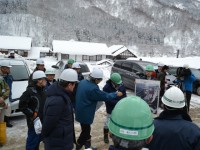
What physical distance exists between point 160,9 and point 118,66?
168228mm

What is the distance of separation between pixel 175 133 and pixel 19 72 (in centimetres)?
710

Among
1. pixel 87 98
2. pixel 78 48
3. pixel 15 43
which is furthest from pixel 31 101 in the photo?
pixel 15 43

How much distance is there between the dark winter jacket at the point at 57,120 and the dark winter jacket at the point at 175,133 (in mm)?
1333

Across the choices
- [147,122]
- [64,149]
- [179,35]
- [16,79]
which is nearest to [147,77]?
[16,79]

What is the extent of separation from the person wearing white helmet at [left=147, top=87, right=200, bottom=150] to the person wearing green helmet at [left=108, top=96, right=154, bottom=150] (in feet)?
3.03

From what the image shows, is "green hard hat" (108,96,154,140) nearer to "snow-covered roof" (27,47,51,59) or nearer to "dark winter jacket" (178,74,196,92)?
"dark winter jacket" (178,74,196,92)

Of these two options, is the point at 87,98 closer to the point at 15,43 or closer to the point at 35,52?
the point at 35,52

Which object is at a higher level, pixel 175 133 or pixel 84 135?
pixel 175 133

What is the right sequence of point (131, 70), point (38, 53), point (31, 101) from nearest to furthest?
1. point (31, 101)
2. point (131, 70)
3. point (38, 53)

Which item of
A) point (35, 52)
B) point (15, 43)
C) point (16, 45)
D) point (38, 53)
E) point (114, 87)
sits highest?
point (15, 43)

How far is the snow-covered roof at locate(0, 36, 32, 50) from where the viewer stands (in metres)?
61.1

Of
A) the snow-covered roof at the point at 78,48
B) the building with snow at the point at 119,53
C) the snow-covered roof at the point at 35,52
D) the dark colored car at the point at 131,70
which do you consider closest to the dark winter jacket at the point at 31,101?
the dark colored car at the point at 131,70

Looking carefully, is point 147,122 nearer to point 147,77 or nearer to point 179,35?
point 147,77

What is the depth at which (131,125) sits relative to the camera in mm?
1700
